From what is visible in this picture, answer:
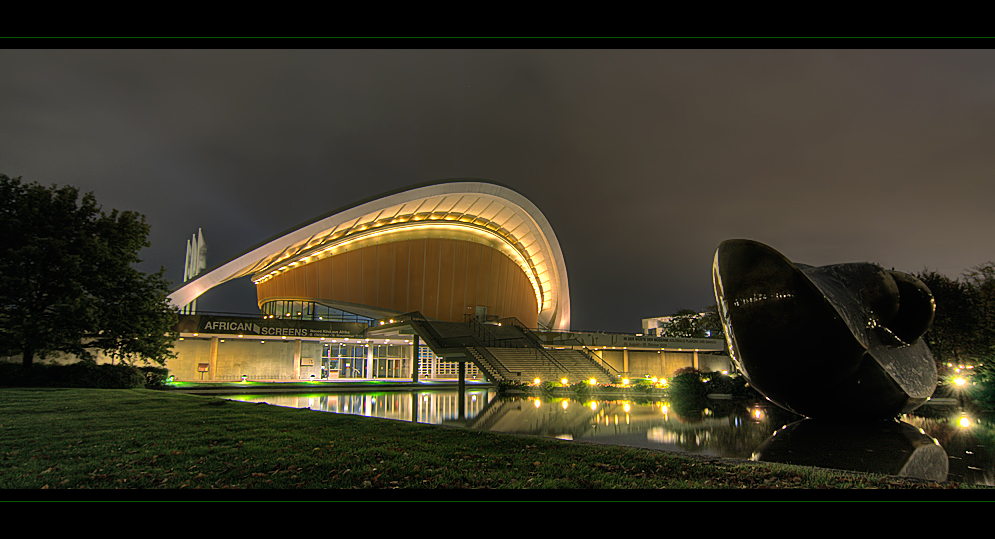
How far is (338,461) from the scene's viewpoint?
20.7 ft

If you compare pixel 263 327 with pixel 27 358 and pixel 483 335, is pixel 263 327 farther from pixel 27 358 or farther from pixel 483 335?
pixel 483 335

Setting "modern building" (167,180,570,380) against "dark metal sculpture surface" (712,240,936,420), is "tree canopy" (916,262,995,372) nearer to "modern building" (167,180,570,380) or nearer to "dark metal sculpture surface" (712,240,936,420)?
"dark metal sculpture surface" (712,240,936,420)

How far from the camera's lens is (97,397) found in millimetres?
14953

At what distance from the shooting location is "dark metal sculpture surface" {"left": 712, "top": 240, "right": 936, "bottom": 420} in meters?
9.19

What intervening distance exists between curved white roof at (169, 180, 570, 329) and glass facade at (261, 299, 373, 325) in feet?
10.7

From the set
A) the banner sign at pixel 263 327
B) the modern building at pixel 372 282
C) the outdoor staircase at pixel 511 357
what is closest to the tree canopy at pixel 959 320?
the outdoor staircase at pixel 511 357

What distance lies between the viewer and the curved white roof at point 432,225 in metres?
35.3

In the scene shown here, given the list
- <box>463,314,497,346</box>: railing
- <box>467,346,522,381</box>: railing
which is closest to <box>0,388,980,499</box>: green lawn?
<box>467,346,522,381</box>: railing

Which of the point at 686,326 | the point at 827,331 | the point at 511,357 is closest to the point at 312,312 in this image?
the point at 511,357

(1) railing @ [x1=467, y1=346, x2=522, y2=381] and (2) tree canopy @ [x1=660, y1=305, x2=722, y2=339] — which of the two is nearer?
(1) railing @ [x1=467, y1=346, x2=522, y2=381]

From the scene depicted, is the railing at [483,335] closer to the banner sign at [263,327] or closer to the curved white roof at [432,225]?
the banner sign at [263,327]

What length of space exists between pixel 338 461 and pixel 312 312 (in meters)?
39.1
